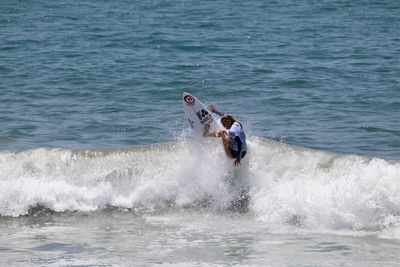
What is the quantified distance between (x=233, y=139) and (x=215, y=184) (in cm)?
113

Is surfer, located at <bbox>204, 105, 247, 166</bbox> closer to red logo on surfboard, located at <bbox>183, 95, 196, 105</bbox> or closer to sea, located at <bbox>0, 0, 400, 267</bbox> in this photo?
sea, located at <bbox>0, 0, 400, 267</bbox>

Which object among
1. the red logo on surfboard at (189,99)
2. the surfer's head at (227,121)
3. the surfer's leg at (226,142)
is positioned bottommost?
the surfer's leg at (226,142)

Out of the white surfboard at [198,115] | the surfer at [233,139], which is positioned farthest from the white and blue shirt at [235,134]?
the white surfboard at [198,115]

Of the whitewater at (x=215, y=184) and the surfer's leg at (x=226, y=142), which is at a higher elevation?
the surfer's leg at (x=226, y=142)

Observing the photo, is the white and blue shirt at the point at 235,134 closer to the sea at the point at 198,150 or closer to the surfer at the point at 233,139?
the surfer at the point at 233,139

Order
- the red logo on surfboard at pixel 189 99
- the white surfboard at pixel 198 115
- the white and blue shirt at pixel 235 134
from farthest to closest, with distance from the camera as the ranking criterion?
the red logo on surfboard at pixel 189 99 < the white surfboard at pixel 198 115 < the white and blue shirt at pixel 235 134

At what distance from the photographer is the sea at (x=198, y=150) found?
14.2m

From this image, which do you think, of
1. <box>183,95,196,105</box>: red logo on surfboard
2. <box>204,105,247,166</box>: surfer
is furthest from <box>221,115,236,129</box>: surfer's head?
<box>183,95,196,105</box>: red logo on surfboard

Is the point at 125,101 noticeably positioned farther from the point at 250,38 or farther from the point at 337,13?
the point at 337,13

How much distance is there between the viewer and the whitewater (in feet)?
50.7

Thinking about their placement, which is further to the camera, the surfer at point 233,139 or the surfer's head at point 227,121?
the surfer's head at point 227,121

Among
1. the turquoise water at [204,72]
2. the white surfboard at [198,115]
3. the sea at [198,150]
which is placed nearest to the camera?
the sea at [198,150]

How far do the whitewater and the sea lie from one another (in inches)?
1.2

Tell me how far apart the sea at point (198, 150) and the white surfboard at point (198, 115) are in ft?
1.16
